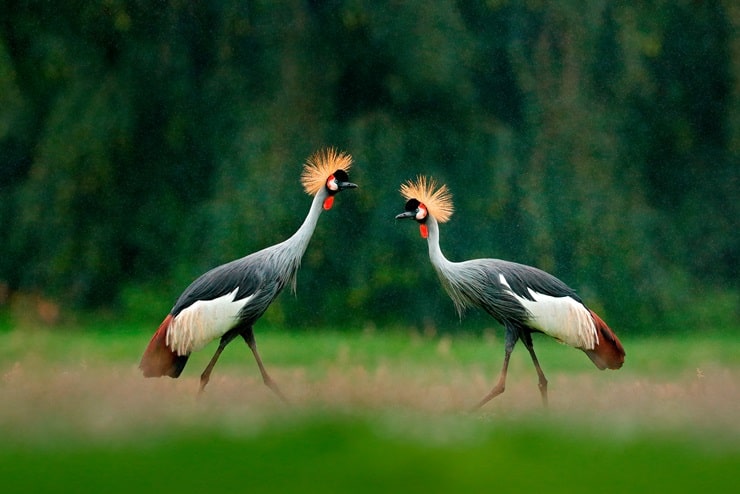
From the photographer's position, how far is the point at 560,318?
7871mm

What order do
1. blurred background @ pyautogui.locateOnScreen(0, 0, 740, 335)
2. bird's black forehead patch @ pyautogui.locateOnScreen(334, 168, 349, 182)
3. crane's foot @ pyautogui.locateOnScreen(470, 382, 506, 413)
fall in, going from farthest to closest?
blurred background @ pyautogui.locateOnScreen(0, 0, 740, 335), bird's black forehead patch @ pyautogui.locateOnScreen(334, 168, 349, 182), crane's foot @ pyautogui.locateOnScreen(470, 382, 506, 413)

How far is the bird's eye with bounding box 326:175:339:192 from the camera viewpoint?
8195mm

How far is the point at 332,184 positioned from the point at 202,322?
127 cm

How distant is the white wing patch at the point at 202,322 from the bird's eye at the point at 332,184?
949 millimetres

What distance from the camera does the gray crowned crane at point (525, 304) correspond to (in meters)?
7.86

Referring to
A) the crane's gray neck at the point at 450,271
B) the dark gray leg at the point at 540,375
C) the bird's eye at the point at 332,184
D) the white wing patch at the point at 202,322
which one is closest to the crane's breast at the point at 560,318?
the dark gray leg at the point at 540,375

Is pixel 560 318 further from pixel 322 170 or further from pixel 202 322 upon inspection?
pixel 202 322

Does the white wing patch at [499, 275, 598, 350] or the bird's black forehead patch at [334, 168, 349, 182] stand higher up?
the bird's black forehead patch at [334, 168, 349, 182]

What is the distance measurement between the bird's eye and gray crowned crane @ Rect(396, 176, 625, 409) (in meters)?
0.51

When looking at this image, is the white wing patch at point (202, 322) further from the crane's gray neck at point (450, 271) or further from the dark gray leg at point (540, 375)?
the dark gray leg at point (540, 375)

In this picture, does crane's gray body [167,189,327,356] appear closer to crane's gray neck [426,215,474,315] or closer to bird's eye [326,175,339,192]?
bird's eye [326,175,339,192]

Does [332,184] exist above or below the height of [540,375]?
above

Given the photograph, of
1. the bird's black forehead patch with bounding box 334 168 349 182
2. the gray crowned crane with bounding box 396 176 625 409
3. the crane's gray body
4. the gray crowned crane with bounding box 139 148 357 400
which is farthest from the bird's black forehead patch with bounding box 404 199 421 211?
the crane's gray body

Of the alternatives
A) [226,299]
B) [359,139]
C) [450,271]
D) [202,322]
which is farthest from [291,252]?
[359,139]
